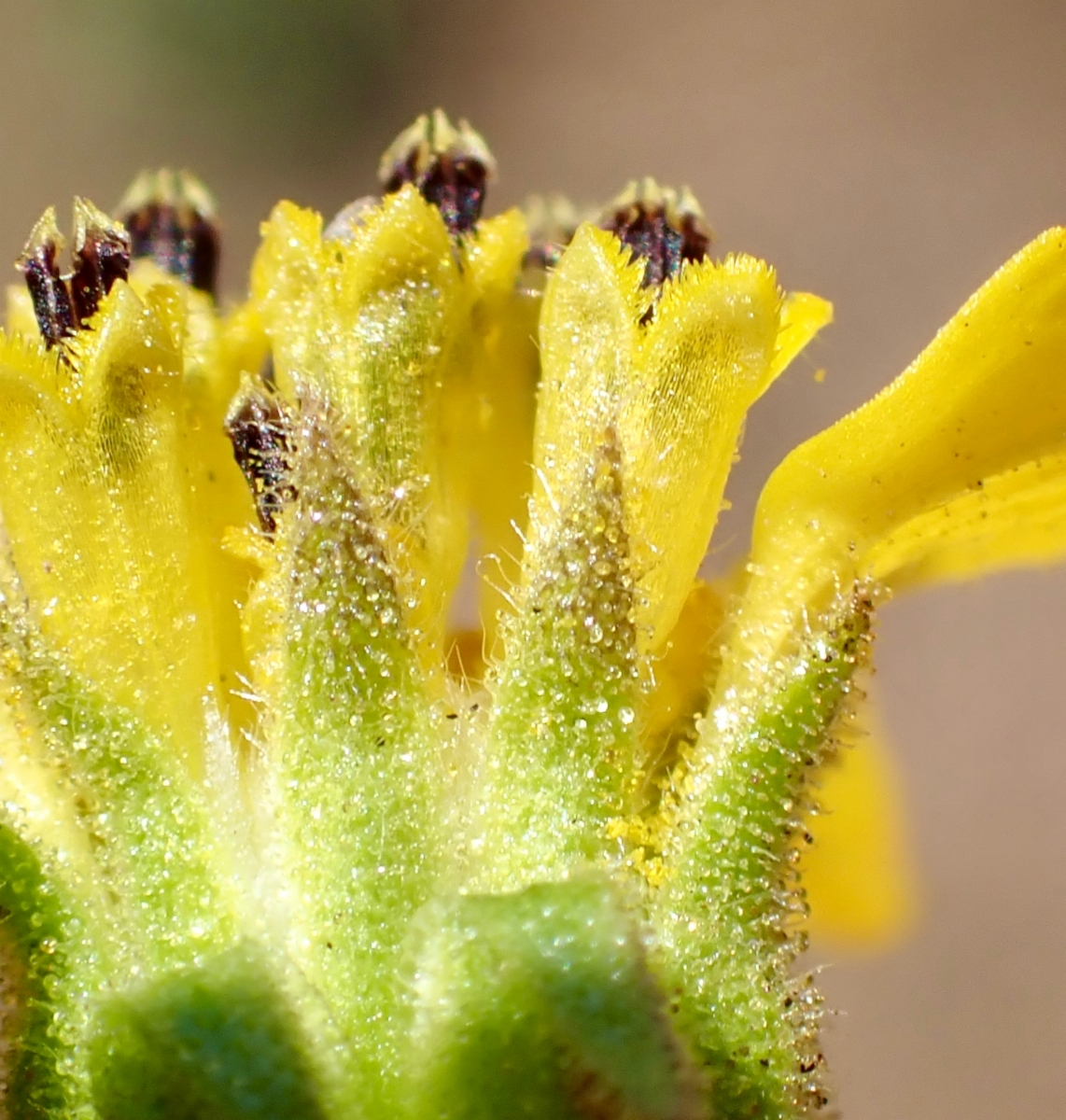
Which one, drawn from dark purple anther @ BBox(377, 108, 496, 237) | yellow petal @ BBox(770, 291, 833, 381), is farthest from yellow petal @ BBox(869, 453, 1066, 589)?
dark purple anther @ BBox(377, 108, 496, 237)

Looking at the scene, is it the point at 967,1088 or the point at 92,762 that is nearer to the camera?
Result: the point at 92,762

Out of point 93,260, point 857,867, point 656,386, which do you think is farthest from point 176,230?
point 857,867

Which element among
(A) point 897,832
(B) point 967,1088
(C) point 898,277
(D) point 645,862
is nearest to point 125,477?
(D) point 645,862

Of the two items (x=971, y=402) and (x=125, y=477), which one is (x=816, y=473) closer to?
(x=971, y=402)

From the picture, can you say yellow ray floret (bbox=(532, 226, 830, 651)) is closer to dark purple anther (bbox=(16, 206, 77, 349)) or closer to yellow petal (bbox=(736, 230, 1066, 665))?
yellow petal (bbox=(736, 230, 1066, 665))

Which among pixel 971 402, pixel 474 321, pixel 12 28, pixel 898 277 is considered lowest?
pixel 971 402

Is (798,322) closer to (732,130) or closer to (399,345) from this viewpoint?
(399,345)
